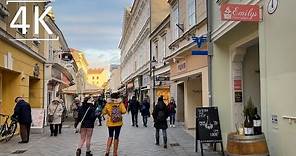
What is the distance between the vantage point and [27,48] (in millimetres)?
17859

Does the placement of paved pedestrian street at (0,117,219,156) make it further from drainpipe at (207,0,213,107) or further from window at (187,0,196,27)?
window at (187,0,196,27)

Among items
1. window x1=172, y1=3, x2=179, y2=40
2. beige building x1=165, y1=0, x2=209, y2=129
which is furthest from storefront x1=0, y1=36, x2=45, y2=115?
window x1=172, y1=3, x2=179, y2=40

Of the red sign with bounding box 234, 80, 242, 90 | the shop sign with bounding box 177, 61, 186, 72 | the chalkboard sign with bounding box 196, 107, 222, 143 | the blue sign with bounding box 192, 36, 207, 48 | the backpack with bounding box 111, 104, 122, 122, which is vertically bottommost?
the chalkboard sign with bounding box 196, 107, 222, 143

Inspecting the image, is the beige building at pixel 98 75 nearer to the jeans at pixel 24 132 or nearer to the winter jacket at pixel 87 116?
the jeans at pixel 24 132

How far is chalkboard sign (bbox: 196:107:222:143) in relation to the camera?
11133 millimetres

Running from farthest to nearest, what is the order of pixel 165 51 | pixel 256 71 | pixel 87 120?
pixel 165 51 → pixel 256 71 → pixel 87 120

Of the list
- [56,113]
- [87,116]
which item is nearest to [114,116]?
[87,116]

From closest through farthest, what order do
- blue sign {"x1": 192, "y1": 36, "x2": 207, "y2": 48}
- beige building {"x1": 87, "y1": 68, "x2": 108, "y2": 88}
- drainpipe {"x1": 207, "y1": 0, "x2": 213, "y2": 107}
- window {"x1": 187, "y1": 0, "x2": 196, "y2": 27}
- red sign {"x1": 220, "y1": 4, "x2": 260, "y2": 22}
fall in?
1. red sign {"x1": 220, "y1": 4, "x2": 260, "y2": 22}
2. drainpipe {"x1": 207, "y1": 0, "x2": 213, "y2": 107}
3. blue sign {"x1": 192, "y1": 36, "x2": 207, "y2": 48}
4. window {"x1": 187, "y1": 0, "x2": 196, "y2": 27}
5. beige building {"x1": 87, "y1": 68, "x2": 108, "y2": 88}

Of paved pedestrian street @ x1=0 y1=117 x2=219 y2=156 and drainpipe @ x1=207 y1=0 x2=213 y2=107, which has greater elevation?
drainpipe @ x1=207 y1=0 x2=213 y2=107

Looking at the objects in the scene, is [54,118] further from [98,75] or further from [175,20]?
[98,75]

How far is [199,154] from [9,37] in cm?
771

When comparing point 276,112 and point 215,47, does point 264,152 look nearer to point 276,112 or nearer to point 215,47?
point 276,112

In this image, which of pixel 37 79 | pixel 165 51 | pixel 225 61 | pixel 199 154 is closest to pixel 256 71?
pixel 225 61

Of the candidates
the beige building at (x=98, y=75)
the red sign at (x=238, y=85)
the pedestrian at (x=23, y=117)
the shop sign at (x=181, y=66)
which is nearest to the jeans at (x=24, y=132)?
the pedestrian at (x=23, y=117)
